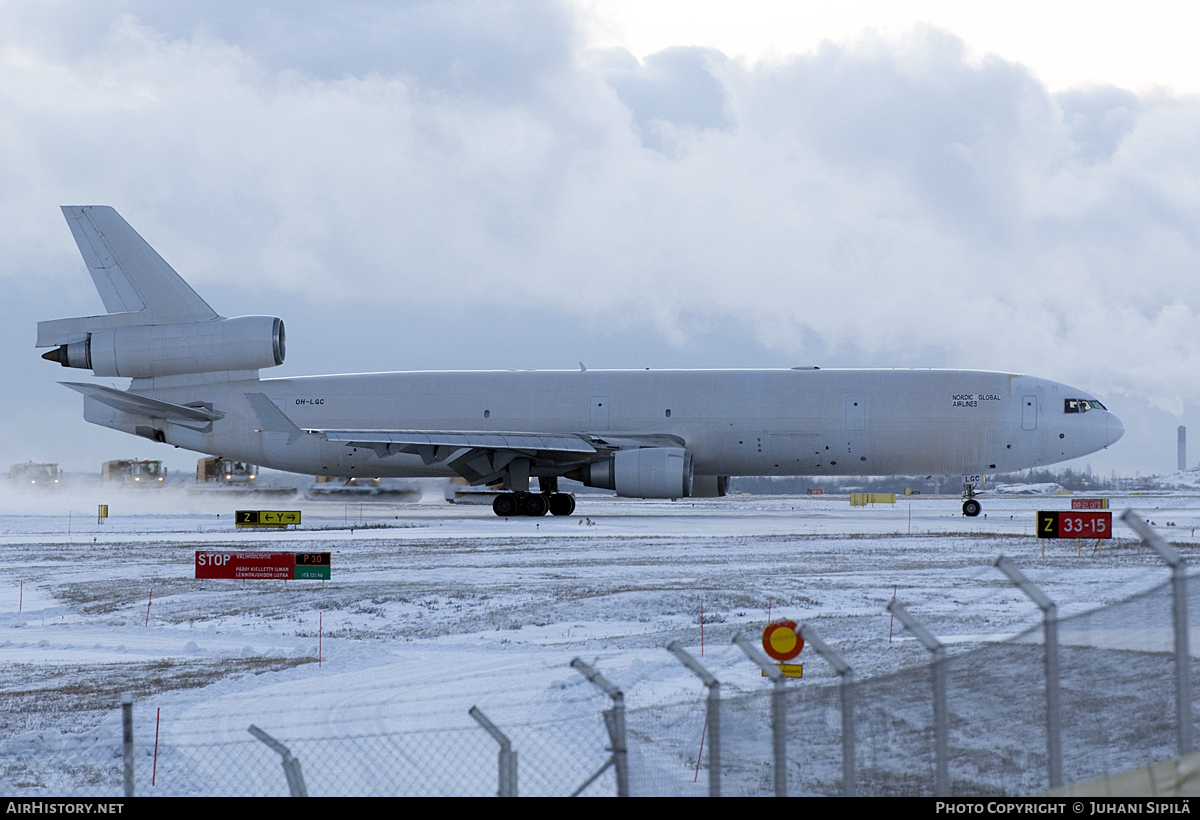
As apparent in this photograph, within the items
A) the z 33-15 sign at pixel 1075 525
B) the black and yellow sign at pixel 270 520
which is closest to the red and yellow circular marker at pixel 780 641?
the z 33-15 sign at pixel 1075 525

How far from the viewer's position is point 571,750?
844 cm

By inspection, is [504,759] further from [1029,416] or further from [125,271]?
[125,271]

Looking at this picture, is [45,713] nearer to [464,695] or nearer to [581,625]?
[464,695]

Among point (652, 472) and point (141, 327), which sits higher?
point (141, 327)

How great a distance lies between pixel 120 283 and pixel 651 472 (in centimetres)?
2033

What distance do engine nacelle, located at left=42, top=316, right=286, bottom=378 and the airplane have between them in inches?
2.0

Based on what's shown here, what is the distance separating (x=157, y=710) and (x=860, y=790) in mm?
6630

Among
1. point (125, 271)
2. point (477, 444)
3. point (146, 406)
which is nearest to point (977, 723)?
point (477, 444)

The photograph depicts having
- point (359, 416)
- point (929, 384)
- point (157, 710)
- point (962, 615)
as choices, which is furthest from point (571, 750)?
point (359, 416)

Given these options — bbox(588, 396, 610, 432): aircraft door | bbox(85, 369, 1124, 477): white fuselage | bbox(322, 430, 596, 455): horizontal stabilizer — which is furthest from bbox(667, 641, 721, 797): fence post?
bbox(588, 396, 610, 432): aircraft door

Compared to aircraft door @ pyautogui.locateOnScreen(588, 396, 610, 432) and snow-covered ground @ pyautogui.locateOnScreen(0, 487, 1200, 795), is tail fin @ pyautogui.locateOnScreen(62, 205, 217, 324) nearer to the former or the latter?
snow-covered ground @ pyautogui.locateOnScreen(0, 487, 1200, 795)

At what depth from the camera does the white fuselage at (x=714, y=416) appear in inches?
1282

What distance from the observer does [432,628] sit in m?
13.5

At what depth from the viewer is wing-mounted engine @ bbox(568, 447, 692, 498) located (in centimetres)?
3162
